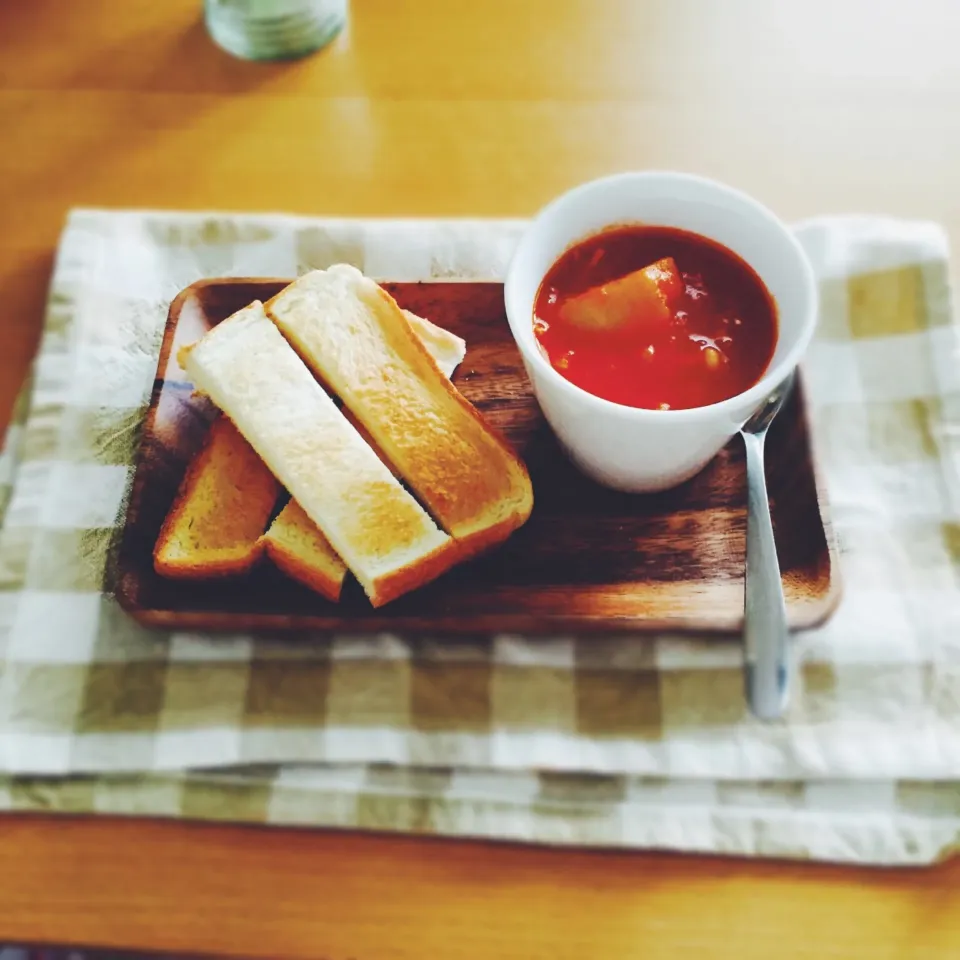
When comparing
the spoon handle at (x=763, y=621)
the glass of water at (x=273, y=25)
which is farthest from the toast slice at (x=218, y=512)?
the glass of water at (x=273, y=25)

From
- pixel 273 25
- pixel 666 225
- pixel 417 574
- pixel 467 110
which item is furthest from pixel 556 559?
pixel 273 25

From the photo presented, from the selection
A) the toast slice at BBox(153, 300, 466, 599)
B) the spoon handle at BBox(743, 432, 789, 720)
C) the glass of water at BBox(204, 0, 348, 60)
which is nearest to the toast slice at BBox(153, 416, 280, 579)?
the toast slice at BBox(153, 300, 466, 599)

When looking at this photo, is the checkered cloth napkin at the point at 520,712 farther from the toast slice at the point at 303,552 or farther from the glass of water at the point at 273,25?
the glass of water at the point at 273,25

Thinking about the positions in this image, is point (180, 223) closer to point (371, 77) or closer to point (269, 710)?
point (371, 77)

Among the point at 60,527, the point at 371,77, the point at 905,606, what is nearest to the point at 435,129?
the point at 371,77

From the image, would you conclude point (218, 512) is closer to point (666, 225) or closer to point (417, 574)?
point (417, 574)

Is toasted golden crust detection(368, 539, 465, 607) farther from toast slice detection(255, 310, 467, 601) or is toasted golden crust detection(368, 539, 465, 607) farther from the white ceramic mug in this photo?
the white ceramic mug
